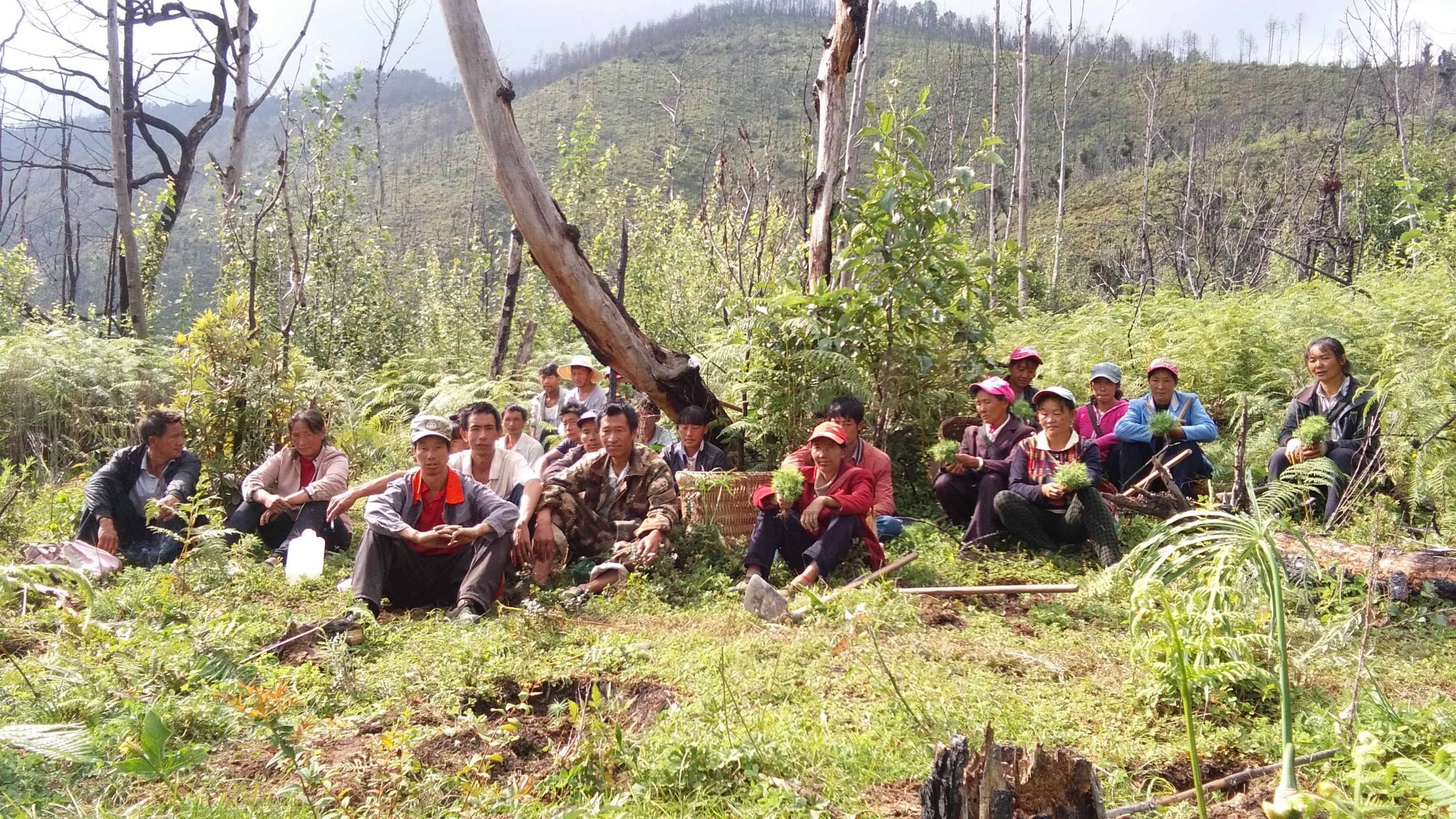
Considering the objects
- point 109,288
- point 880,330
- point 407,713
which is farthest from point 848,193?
point 109,288

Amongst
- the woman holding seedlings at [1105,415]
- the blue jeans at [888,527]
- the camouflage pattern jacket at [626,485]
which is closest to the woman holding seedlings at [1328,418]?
the woman holding seedlings at [1105,415]

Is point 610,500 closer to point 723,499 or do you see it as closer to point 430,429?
point 723,499

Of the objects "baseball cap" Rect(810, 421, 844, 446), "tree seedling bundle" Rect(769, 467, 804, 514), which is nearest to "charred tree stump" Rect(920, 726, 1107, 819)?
"tree seedling bundle" Rect(769, 467, 804, 514)

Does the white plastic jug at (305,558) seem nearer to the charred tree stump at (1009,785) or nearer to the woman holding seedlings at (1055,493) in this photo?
the woman holding seedlings at (1055,493)

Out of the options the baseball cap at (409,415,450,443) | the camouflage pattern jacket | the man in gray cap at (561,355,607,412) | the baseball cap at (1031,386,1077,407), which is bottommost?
the camouflage pattern jacket

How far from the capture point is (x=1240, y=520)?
5.73ft

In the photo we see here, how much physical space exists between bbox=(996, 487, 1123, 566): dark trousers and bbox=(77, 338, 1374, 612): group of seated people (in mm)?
10

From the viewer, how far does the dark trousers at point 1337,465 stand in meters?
5.61

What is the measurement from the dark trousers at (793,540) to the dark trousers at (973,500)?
966 millimetres

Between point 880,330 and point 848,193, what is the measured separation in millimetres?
1077

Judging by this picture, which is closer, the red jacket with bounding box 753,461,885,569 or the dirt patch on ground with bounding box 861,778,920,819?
the dirt patch on ground with bounding box 861,778,920,819

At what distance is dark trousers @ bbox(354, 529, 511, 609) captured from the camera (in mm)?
4879

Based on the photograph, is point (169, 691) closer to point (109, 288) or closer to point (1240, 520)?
point (1240, 520)

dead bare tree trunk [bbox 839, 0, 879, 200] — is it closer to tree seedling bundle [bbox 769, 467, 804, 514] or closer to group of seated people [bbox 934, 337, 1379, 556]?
group of seated people [bbox 934, 337, 1379, 556]
